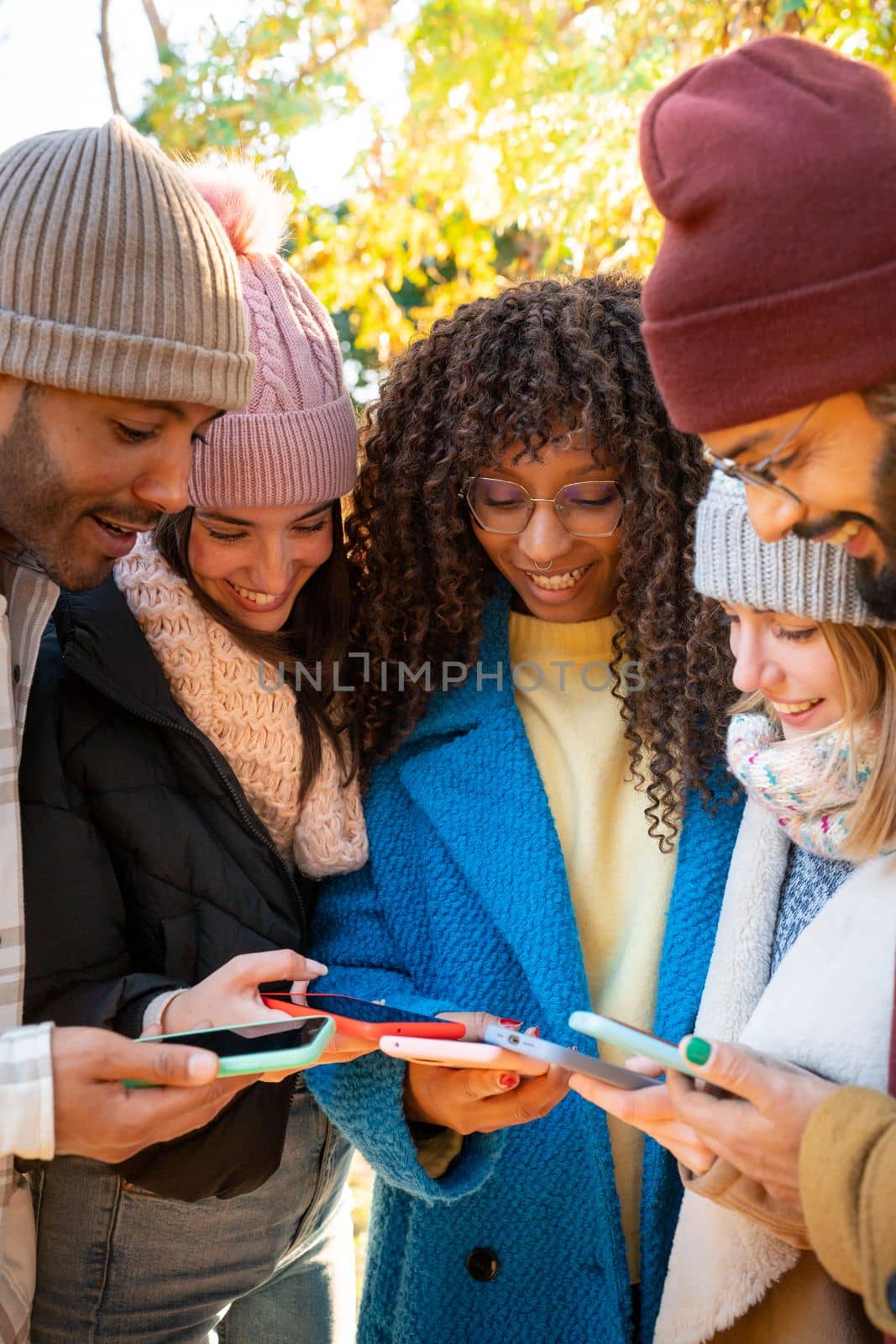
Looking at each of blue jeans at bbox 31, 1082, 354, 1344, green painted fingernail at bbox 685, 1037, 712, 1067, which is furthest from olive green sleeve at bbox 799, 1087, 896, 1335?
blue jeans at bbox 31, 1082, 354, 1344

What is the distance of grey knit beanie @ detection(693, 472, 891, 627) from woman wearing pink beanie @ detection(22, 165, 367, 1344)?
2.72 ft

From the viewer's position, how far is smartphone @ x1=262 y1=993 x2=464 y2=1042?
6.82 feet

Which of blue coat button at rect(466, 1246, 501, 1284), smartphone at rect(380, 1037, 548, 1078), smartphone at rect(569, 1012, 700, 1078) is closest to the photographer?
smartphone at rect(569, 1012, 700, 1078)

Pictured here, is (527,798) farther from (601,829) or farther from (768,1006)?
(768,1006)

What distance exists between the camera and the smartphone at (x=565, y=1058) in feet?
6.22

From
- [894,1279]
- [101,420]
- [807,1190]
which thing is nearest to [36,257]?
[101,420]

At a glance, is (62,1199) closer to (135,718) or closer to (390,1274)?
(390,1274)

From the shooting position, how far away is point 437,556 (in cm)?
270

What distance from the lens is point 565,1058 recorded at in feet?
6.20

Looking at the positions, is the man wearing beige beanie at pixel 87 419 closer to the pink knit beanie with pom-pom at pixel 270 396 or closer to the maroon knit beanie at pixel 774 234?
the pink knit beanie with pom-pom at pixel 270 396

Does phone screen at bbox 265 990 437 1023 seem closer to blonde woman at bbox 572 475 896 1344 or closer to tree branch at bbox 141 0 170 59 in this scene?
blonde woman at bbox 572 475 896 1344

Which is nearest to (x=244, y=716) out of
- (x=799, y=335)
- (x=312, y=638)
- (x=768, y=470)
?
(x=312, y=638)

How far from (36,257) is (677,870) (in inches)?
56.7

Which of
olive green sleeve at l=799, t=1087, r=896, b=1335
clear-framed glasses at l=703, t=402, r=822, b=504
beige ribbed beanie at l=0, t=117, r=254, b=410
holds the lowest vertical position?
olive green sleeve at l=799, t=1087, r=896, b=1335
